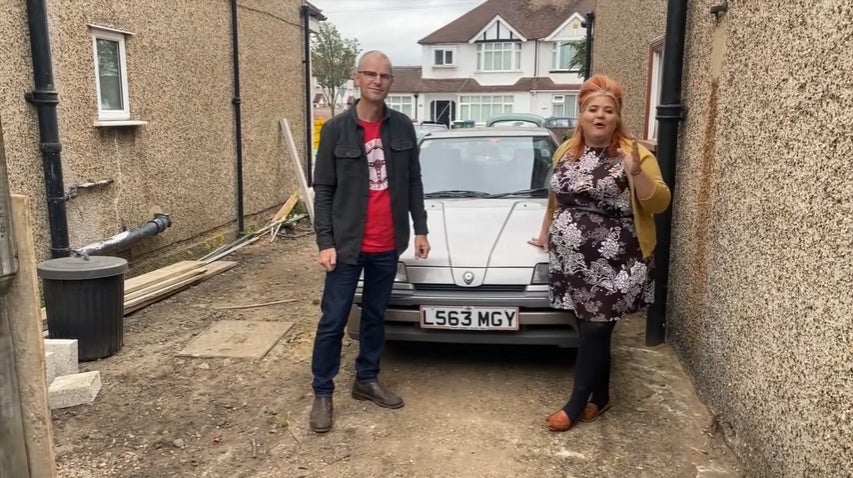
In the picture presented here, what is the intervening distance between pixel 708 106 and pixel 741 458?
1.96 meters

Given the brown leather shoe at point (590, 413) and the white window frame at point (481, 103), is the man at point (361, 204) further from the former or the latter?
the white window frame at point (481, 103)

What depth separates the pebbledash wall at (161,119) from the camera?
5352 millimetres

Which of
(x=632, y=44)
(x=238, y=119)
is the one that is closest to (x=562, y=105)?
(x=238, y=119)

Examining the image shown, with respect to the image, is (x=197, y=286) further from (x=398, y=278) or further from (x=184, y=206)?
(x=398, y=278)

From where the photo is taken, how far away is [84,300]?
15.0 feet

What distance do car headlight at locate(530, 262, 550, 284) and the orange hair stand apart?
829 millimetres

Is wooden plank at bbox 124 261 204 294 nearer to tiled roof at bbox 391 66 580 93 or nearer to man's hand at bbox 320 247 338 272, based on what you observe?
man's hand at bbox 320 247 338 272

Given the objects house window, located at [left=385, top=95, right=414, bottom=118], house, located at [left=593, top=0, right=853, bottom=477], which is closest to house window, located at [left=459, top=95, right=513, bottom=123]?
house window, located at [left=385, top=95, right=414, bottom=118]

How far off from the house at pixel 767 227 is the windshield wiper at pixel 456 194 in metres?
1.41

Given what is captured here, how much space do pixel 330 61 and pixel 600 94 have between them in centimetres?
4185

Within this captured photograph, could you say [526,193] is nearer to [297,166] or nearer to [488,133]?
[488,133]

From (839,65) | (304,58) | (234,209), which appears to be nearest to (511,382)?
(839,65)

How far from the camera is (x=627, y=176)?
3.35m

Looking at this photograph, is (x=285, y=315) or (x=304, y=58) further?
(x=304, y=58)
